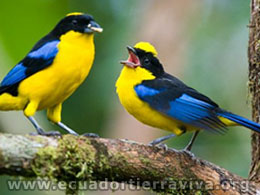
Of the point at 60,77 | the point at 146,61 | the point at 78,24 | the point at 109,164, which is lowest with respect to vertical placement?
the point at 109,164

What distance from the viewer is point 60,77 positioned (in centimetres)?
574

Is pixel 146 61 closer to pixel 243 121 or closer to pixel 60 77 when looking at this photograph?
pixel 60 77

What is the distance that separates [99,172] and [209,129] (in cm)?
111

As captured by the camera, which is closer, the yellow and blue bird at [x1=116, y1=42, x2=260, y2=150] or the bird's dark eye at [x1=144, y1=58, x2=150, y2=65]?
the yellow and blue bird at [x1=116, y1=42, x2=260, y2=150]

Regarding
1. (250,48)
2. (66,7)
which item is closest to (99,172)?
(250,48)

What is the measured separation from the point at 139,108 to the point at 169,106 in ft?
0.95

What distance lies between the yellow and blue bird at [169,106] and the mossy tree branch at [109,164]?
0.34 meters

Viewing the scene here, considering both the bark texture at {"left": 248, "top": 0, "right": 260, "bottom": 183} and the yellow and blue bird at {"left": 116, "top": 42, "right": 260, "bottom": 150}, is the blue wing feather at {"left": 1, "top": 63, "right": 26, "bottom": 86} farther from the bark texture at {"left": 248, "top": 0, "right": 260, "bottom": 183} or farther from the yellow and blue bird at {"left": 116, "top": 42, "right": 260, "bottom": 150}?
the bark texture at {"left": 248, "top": 0, "right": 260, "bottom": 183}

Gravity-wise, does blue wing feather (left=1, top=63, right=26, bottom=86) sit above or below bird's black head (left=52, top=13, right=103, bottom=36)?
below

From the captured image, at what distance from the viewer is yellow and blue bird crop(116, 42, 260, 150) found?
5.47 meters

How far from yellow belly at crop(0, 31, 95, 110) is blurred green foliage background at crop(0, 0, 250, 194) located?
9.38 ft

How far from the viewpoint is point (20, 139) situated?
4.39 metres

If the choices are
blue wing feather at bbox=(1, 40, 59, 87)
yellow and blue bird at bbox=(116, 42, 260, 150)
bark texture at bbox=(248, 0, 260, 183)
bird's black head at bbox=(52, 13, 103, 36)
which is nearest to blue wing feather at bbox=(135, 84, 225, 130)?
yellow and blue bird at bbox=(116, 42, 260, 150)

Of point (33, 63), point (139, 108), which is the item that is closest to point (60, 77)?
point (33, 63)
